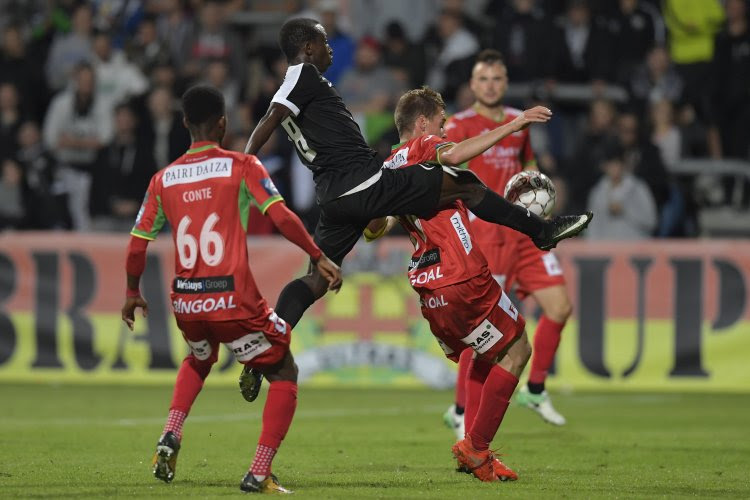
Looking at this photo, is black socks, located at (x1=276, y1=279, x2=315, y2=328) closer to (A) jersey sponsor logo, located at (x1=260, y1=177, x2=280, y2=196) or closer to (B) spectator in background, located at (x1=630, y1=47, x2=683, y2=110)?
(A) jersey sponsor logo, located at (x1=260, y1=177, x2=280, y2=196)

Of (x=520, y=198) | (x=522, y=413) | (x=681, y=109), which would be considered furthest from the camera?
(x=681, y=109)

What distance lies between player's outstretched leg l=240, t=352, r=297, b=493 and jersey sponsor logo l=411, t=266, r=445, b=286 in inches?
38.7

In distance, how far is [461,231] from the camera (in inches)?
318

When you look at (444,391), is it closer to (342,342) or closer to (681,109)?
(342,342)

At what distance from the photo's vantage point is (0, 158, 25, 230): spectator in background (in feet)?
56.5

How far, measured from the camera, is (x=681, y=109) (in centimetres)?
1725

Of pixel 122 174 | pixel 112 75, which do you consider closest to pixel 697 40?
pixel 122 174

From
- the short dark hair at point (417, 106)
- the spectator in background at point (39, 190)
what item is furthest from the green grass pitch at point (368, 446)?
the spectator in background at point (39, 190)

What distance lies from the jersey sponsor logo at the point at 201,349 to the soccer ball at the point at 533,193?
92.3 inches

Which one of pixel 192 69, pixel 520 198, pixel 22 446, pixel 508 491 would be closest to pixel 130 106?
pixel 192 69

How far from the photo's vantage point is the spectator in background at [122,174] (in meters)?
17.1

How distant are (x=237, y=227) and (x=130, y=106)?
10860 mm

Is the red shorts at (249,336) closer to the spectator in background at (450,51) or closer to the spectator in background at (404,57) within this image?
the spectator in background at (450,51)

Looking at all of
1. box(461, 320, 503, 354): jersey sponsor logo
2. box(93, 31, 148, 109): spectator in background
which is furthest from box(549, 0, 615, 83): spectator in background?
box(461, 320, 503, 354): jersey sponsor logo
